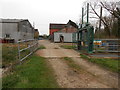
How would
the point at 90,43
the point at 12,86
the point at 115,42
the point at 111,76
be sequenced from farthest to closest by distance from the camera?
the point at 115,42, the point at 90,43, the point at 111,76, the point at 12,86

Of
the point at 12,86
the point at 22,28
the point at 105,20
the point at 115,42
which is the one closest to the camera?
the point at 12,86

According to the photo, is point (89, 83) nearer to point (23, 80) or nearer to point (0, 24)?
point (23, 80)

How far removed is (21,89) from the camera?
10.6 feet

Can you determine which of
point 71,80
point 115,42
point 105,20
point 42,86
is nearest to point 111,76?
point 71,80

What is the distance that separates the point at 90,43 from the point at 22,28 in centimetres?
3205

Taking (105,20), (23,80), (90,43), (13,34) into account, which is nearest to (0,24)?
(13,34)

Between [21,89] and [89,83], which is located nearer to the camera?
[21,89]

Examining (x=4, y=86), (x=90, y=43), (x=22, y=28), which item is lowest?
(x=4, y=86)

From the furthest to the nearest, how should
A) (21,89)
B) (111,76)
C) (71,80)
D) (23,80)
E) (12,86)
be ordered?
(111,76) → (71,80) → (23,80) → (12,86) → (21,89)

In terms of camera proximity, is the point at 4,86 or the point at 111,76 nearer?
the point at 4,86

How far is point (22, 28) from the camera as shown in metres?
37.9

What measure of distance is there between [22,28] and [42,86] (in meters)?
36.7

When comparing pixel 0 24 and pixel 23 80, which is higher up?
pixel 0 24

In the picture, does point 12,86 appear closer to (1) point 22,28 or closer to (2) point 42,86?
(2) point 42,86
